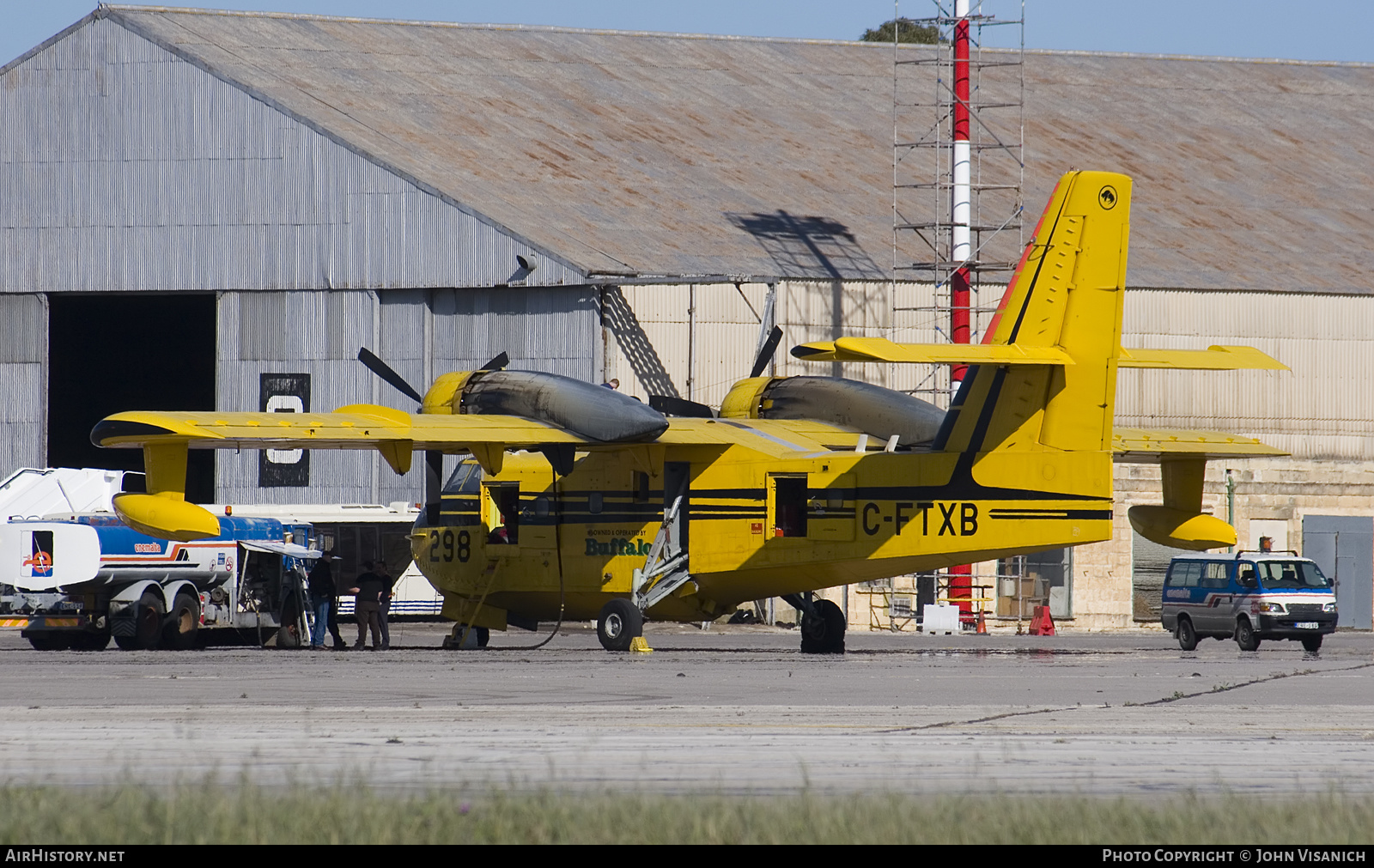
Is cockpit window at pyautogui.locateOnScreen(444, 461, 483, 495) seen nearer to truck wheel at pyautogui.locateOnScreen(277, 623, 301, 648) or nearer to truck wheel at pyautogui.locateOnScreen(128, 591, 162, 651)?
truck wheel at pyautogui.locateOnScreen(277, 623, 301, 648)

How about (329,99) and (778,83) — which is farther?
(778,83)

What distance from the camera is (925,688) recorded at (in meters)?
19.5

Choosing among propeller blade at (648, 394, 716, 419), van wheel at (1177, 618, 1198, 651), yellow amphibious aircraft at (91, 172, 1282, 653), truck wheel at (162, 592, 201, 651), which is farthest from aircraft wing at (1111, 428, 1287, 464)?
truck wheel at (162, 592, 201, 651)

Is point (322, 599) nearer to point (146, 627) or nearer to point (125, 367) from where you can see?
point (146, 627)

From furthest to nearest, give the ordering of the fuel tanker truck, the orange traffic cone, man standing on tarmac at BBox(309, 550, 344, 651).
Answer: the orange traffic cone → man standing on tarmac at BBox(309, 550, 344, 651) → the fuel tanker truck

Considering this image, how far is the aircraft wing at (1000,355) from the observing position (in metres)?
21.8

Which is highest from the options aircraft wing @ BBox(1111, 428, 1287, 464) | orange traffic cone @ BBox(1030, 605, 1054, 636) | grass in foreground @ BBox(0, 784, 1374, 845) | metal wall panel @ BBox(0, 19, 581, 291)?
metal wall panel @ BBox(0, 19, 581, 291)

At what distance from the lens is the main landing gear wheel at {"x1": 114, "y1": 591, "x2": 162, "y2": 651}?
30453 millimetres

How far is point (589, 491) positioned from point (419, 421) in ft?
13.5

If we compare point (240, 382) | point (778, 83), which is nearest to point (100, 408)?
point (240, 382)

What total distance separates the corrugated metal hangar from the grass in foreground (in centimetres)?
3592

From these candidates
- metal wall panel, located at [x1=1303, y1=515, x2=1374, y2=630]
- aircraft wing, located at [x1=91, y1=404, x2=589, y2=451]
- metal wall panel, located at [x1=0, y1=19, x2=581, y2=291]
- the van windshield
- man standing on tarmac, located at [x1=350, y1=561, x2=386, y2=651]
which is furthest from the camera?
metal wall panel, located at [x1=1303, y1=515, x2=1374, y2=630]

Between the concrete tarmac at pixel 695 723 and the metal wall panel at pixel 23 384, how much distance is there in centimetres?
2569

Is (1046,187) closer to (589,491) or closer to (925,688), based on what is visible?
(589,491)
